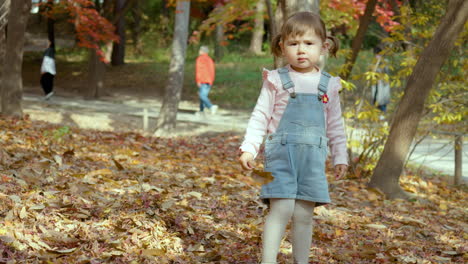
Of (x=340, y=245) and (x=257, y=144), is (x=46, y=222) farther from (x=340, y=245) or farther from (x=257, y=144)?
(x=340, y=245)

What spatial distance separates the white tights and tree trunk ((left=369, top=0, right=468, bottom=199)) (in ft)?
11.7

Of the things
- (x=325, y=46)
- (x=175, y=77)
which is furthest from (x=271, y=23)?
(x=175, y=77)

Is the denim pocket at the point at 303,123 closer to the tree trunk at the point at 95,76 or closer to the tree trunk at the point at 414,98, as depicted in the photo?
the tree trunk at the point at 414,98

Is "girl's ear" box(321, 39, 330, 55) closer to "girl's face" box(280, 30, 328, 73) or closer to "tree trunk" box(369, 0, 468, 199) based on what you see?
"girl's face" box(280, 30, 328, 73)

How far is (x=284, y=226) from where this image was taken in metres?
3.21

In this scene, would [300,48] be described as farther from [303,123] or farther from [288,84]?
[303,123]

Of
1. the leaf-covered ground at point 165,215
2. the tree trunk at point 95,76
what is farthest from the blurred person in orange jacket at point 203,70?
the leaf-covered ground at point 165,215

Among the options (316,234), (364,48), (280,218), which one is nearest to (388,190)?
(316,234)

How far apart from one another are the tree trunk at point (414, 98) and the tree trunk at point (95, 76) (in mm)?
14638

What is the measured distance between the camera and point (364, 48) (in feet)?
99.3

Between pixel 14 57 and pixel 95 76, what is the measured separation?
10077 millimetres

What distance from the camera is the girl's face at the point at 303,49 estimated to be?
3139 mm

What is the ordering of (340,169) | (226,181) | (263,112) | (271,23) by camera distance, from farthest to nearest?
(271,23) → (226,181) → (340,169) → (263,112)

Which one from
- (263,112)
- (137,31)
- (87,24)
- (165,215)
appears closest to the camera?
(263,112)
